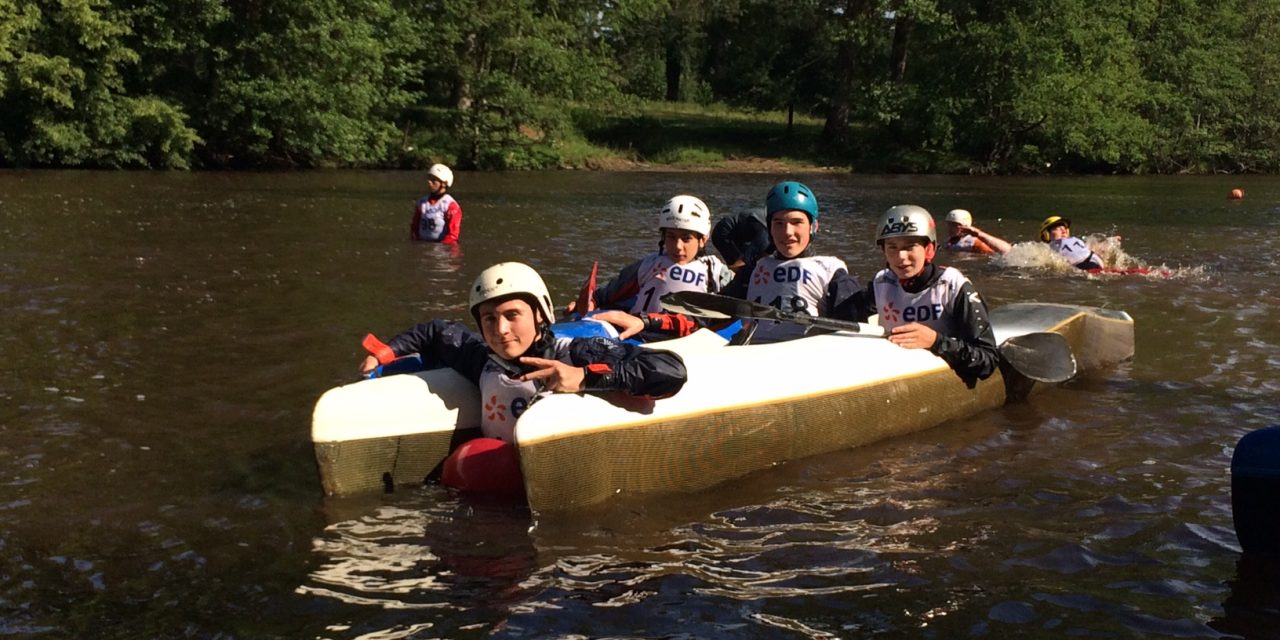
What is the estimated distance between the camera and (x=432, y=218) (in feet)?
52.3

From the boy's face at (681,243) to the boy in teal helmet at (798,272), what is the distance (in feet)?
1.49

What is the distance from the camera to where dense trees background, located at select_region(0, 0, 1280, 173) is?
94.4 ft

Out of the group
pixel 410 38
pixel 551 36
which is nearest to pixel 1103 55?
pixel 551 36

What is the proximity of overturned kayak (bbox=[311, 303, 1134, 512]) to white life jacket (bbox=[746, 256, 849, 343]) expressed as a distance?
0.54 metres

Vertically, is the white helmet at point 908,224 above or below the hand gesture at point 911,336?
above

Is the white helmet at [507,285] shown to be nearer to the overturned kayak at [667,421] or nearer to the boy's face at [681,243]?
the overturned kayak at [667,421]

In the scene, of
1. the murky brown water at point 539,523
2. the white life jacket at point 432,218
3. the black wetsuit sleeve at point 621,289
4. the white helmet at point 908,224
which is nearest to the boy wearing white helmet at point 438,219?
the white life jacket at point 432,218

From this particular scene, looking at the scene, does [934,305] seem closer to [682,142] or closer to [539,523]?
[539,523]

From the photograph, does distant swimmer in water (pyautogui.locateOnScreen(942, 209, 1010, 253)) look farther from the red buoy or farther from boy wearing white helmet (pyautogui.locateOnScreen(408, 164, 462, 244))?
the red buoy

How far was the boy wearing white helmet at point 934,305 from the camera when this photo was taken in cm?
738

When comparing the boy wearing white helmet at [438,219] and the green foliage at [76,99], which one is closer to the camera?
the boy wearing white helmet at [438,219]

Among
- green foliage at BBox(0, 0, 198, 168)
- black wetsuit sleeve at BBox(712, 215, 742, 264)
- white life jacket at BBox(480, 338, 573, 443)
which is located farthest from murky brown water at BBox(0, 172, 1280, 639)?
green foliage at BBox(0, 0, 198, 168)

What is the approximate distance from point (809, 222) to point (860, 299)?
0.57 meters

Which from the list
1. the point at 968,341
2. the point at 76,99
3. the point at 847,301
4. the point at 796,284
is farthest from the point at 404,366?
the point at 76,99
